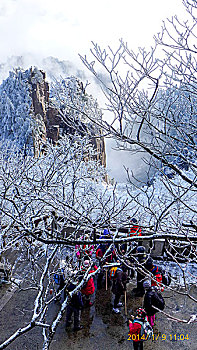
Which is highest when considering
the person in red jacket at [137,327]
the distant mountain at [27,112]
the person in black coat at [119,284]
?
the distant mountain at [27,112]

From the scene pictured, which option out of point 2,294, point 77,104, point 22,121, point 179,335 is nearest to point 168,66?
point 77,104

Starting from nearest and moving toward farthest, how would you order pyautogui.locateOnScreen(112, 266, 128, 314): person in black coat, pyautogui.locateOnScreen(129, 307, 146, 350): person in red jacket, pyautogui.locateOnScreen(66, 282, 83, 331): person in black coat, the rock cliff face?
1. pyautogui.locateOnScreen(129, 307, 146, 350): person in red jacket
2. pyautogui.locateOnScreen(66, 282, 83, 331): person in black coat
3. pyautogui.locateOnScreen(112, 266, 128, 314): person in black coat
4. the rock cliff face

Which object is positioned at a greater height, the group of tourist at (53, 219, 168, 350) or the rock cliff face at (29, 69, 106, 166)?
the rock cliff face at (29, 69, 106, 166)

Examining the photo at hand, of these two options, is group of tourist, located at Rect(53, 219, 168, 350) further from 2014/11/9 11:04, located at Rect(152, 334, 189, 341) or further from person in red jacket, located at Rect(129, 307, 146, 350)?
2014/11/9 11:04, located at Rect(152, 334, 189, 341)

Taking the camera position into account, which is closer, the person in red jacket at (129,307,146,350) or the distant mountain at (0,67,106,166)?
the person in red jacket at (129,307,146,350)

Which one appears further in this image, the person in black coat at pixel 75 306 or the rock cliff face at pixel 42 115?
the rock cliff face at pixel 42 115

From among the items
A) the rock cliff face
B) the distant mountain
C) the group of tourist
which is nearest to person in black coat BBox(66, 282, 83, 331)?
the group of tourist

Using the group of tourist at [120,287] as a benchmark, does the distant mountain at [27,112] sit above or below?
above

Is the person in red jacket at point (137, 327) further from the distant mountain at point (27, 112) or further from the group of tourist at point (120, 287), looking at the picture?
the distant mountain at point (27, 112)

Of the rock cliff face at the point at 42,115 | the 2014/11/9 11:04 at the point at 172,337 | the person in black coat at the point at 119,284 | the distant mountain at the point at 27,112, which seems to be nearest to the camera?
the 2014/11/9 11:04 at the point at 172,337

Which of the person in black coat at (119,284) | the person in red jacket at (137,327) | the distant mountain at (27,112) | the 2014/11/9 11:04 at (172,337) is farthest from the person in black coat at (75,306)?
the distant mountain at (27,112)

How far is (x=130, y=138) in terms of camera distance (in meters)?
3.50

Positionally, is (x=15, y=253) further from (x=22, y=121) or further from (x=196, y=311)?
(x=22, y=121)

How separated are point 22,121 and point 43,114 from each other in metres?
5.13
